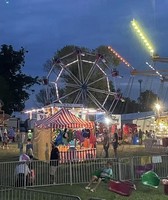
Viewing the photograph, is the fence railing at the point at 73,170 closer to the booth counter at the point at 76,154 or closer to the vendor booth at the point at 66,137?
the vendor booth at the point at 66,137

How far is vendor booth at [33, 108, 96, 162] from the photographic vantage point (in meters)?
23.5

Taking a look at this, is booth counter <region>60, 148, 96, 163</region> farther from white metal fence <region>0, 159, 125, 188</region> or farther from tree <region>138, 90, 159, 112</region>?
tree <region>138, 90, 159, 112</region>

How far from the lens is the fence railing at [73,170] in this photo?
52.0 feet

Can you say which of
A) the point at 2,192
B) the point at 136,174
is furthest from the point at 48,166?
the point at 2,192

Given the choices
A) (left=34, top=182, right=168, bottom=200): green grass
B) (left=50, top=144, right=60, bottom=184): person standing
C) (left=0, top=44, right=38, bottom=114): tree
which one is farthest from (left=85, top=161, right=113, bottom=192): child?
(left=0, top=44, right=38, bottom=114): tree

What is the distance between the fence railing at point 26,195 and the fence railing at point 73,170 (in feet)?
18.2

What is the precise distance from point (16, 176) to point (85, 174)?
2.74m

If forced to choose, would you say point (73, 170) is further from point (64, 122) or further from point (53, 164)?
point (64, 122)

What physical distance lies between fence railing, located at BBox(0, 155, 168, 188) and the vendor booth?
536cm

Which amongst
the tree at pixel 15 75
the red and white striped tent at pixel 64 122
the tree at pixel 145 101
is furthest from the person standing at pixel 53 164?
the tree at pixel 145 101

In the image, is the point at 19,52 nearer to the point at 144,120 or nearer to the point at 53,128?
the point at 144,120

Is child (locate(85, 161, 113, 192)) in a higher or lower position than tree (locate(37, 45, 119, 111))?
lower

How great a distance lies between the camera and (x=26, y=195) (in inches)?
357

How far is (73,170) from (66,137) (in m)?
8.36
